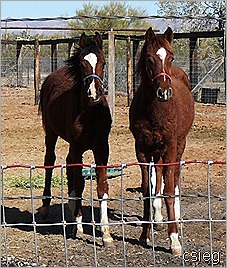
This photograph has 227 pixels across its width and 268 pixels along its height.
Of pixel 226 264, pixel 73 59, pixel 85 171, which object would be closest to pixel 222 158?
pixel 85 171

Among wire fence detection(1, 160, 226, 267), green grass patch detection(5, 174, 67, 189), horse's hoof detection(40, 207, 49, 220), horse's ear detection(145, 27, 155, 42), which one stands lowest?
wire fence detection(1, 160, 226, 267)

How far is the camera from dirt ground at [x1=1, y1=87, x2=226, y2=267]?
5.18 meters

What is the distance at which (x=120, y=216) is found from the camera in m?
6.83

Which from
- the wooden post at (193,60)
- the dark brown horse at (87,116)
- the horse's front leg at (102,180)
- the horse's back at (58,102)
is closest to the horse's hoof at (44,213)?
the dark brown horse at (87,116)

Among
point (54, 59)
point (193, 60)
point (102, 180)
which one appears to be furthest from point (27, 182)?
point (54, 59)

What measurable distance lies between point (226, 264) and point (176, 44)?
30.6 meters

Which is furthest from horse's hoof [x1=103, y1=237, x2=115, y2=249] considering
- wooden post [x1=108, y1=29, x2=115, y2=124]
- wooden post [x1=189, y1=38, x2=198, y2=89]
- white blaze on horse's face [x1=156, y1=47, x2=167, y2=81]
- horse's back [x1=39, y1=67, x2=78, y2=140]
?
wooden post [x1=189, y1=38, x2=198, y2=89]

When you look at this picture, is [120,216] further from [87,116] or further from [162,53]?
[162,53]

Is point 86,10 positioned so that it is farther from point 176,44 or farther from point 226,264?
point 226,264

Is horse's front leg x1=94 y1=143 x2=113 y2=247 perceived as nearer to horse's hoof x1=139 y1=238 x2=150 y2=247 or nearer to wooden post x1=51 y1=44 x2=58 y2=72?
horse's hoof x1=139 y1=238 x2=150 y2=247

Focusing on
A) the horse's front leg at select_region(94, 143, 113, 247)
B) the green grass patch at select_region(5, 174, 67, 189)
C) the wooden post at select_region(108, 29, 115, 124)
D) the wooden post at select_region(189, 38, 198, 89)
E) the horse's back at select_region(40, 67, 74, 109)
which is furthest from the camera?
the wooden post at select_region(189, 38, 198, 89)

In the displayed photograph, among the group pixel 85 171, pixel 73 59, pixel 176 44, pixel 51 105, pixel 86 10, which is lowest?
pixel 85 171

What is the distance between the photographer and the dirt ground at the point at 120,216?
518 cm

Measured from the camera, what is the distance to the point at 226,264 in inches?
190
